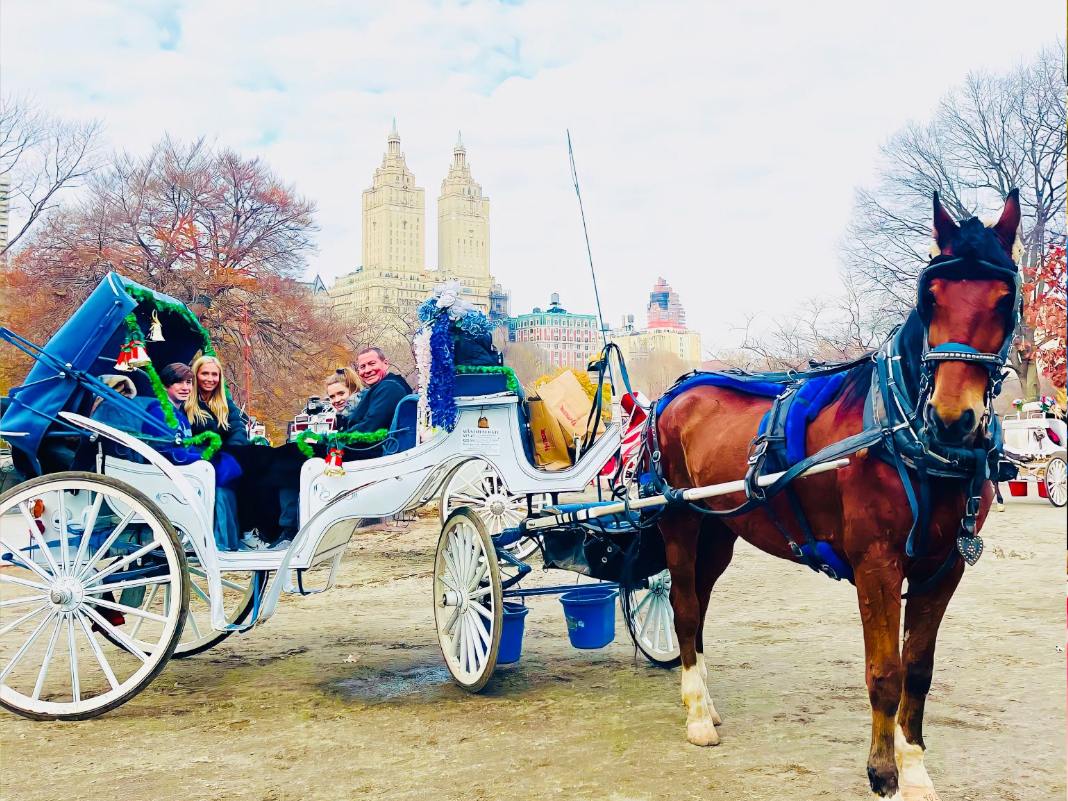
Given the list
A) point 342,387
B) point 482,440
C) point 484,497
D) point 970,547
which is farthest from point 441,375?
point 484,497

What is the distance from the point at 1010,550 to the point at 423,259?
258ft

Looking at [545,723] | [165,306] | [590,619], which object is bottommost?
[545,723]

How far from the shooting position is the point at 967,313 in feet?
11.0

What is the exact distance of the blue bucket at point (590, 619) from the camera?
19.6ft

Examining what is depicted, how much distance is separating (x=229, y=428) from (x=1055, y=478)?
1544 cm

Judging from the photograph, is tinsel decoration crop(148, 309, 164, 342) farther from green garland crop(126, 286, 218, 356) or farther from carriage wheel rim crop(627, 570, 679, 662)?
carriage wheel rim crop(627, 570, 679, 662)

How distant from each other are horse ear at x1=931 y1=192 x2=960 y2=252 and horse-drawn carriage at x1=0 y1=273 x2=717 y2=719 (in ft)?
9.19

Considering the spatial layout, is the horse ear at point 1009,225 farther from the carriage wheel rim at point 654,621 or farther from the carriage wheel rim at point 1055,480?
the carriage wheel rim at point 1055,480

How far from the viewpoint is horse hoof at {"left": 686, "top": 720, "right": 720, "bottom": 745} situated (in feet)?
15.2

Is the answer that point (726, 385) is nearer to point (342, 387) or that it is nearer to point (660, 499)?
point (660, 499)

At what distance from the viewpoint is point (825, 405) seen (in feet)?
13.9

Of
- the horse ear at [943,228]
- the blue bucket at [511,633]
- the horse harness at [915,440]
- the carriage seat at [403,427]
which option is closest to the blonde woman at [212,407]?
the carriage seat at [403,427]

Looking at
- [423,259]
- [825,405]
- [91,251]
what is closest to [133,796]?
[825,405]

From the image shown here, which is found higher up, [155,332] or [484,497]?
[155,332]
